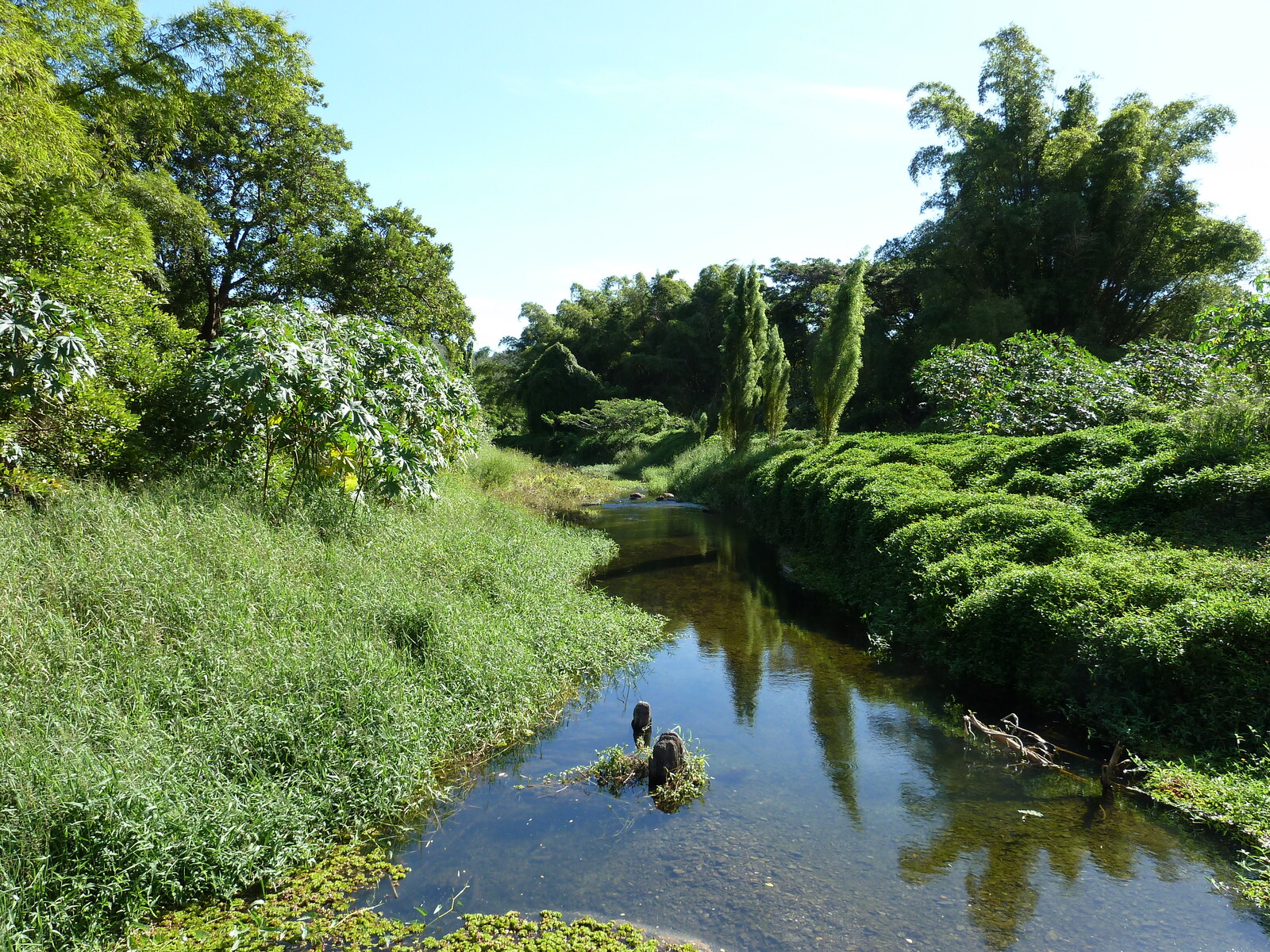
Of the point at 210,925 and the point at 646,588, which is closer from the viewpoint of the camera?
the point at 210,925

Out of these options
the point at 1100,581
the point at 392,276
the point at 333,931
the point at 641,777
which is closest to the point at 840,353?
the point at 392,276

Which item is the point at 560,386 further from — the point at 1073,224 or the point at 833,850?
the point at 833,850

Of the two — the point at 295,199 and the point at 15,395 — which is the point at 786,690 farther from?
the point at 295,199

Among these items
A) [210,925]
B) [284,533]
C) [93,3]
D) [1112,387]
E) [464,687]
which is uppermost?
[93,3]

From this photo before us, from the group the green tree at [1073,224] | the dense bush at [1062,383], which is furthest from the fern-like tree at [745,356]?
the dense bush at [1062,383]

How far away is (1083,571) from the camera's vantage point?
6.18 m

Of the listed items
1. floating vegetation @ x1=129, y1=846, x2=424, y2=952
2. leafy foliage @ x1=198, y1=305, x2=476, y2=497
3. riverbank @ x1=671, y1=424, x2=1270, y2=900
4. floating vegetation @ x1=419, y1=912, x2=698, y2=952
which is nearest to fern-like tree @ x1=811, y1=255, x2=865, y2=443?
riverbank @ x1=671, y1=424, x2=1270, y2=900

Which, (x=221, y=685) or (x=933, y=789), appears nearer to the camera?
(x=221, y=685)

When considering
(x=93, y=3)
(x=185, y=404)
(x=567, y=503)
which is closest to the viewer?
(x=185, y=404)

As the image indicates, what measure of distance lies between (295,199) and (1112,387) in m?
17.0

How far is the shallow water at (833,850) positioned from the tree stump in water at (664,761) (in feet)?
0.49

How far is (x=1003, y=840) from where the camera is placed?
13.8 feet

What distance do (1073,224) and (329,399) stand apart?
22950mm

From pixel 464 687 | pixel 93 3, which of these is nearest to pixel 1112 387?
pixel 464 687
